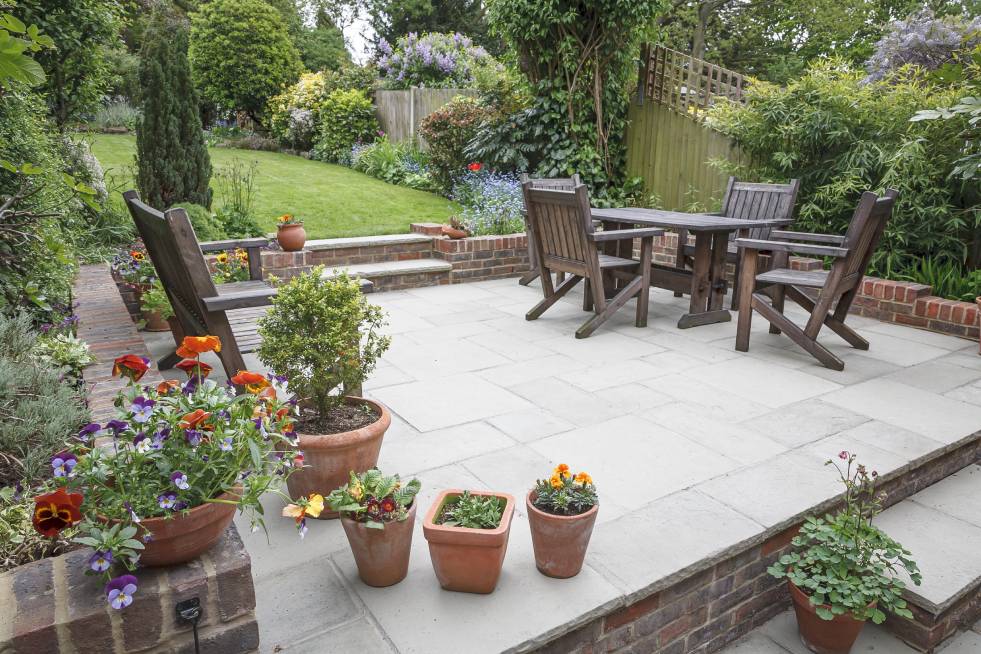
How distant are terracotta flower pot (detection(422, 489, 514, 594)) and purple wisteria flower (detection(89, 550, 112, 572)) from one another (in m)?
0.76

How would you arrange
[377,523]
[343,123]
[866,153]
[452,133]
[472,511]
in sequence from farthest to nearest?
[343,123]
[452,133]
[866,153]
[472,511]
[377,523]

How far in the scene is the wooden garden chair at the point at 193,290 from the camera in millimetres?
2547

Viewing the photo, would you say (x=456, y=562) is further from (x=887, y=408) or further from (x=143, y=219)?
(x=887, y=408)

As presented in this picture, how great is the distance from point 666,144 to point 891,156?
2.72 metres

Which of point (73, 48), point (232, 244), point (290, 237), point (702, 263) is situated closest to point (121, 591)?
point (232, 244)

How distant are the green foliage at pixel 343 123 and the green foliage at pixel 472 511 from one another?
421 inches

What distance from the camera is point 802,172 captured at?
5652 millimetres

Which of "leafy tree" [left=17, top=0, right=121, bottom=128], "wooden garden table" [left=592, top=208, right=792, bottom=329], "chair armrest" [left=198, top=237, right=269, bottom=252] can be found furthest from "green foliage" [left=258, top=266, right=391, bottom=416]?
"leafy tree" [left=17, top=0, right=121, bottom=128]

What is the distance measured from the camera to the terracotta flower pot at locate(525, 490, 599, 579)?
181 centimetres

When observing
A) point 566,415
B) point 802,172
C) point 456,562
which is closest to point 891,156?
point 802,172

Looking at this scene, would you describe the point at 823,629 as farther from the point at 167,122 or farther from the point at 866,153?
the point at 167,122

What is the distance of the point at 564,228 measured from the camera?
440cm

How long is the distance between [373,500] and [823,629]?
146 cm

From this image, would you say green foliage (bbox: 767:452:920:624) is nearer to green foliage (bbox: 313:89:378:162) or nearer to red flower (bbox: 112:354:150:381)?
red flower (bbox: 112:354:150:381)
